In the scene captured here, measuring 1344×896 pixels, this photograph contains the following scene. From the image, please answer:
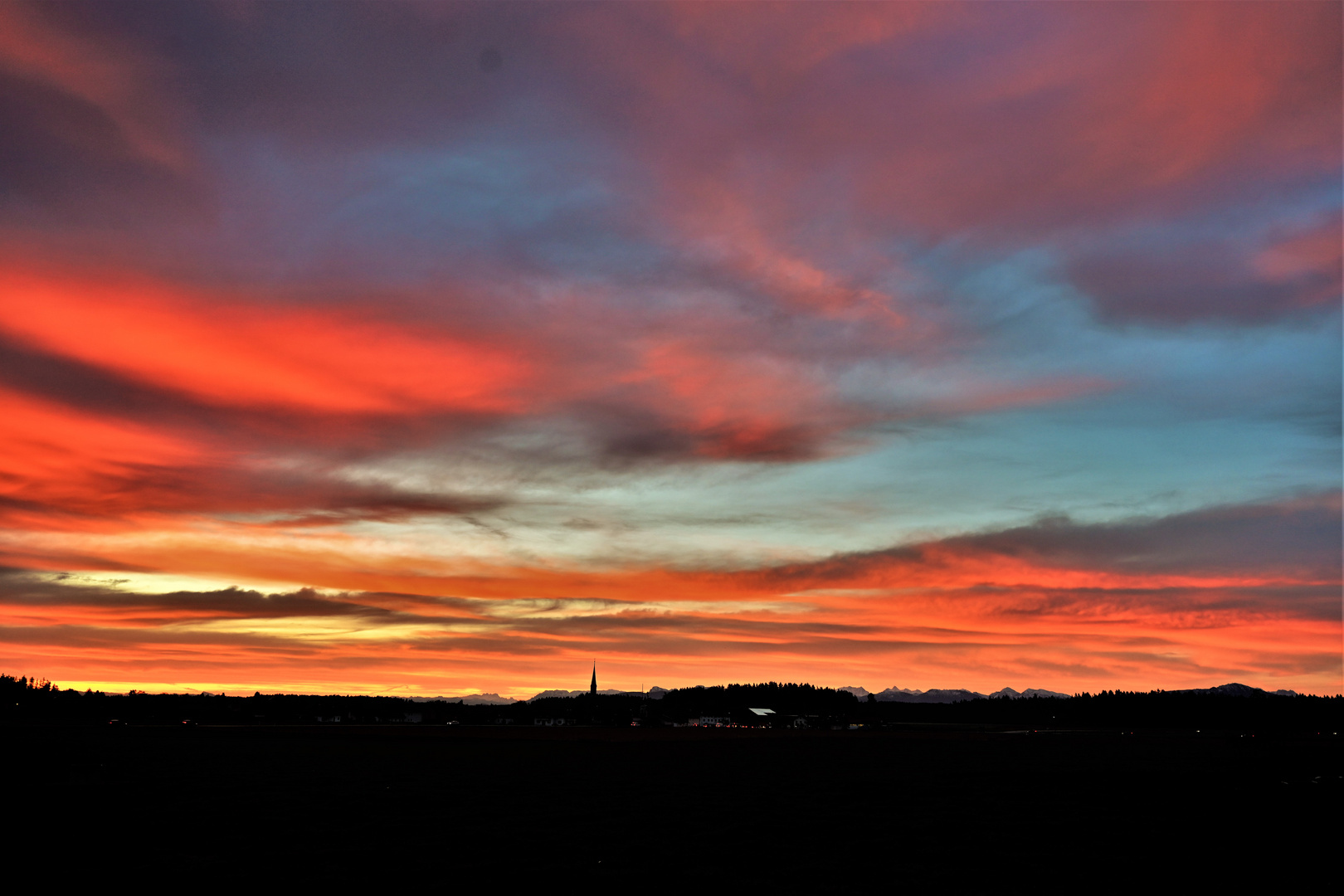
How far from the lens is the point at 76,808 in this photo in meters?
65.7

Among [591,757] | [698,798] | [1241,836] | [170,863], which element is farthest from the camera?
[591,757]

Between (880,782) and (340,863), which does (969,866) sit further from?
(880,782)

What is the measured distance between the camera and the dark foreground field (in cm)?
4362

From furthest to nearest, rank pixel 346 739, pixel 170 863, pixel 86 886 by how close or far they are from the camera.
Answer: pixel 346 739 < pixel 170 863 < pixel 86 886

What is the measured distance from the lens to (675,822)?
203 ft

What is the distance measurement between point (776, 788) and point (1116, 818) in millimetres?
30075

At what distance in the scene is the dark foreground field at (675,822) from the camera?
43625mm

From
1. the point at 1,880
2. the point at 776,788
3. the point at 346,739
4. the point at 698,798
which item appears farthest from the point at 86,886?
the point at 346,739

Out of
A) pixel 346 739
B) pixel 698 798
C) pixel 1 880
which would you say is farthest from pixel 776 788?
pixel 346 739

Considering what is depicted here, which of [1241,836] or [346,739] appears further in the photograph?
[346,739]

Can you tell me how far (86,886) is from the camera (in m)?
37.9

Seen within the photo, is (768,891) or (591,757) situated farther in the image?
(591,757)

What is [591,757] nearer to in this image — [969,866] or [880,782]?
[880,782]

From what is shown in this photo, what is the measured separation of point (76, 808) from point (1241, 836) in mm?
76186
